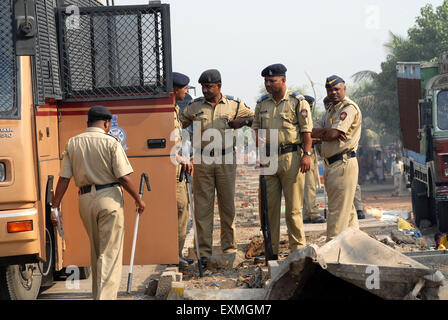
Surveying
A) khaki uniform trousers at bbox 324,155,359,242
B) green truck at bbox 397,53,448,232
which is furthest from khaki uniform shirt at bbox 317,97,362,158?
green truck at bbox 397,53,448,232

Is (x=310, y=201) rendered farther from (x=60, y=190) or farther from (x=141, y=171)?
(x=60, y=190)

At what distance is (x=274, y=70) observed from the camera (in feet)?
26.5

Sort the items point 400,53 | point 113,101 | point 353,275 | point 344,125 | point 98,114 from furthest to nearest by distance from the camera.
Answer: point 400,53
point 344,125
point 113,101
point 98,114
point 353,275

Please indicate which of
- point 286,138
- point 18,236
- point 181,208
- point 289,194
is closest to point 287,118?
point 286,138

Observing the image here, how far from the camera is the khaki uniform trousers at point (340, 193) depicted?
7.80 m

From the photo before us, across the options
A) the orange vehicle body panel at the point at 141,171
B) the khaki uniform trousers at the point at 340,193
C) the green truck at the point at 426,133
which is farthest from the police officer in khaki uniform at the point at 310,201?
the orange vehicle body panel at the point at 141,171

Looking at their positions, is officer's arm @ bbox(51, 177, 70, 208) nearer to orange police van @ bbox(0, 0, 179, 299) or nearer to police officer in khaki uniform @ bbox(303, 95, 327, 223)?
orange police van @ bbox(0, 0, 179, 299)

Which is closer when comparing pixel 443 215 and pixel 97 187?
pixel 97 187

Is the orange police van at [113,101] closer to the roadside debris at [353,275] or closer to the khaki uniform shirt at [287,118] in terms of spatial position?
the khaki uniform shirt at [287,118]

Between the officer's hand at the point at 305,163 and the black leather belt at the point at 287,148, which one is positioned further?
the black leather belt at the point at 287,148

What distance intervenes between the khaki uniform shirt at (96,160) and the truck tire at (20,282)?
3.92 feet

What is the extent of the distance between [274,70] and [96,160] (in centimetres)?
253

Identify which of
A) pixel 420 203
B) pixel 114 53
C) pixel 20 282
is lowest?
pixel 420 203
